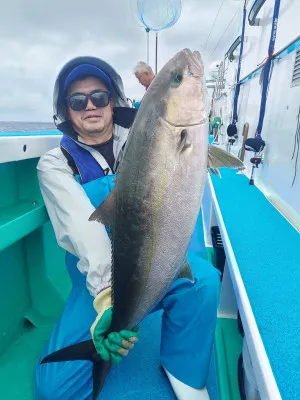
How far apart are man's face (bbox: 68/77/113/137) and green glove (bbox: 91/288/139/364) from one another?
49.2 inches

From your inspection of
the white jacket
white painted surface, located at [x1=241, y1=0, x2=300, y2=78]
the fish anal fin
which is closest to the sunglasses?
the white jacket

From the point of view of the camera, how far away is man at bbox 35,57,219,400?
1.72 metres

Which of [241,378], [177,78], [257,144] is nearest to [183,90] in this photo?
[177,78]

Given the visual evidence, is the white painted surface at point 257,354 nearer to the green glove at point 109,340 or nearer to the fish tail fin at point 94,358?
the green glove at point 109,340

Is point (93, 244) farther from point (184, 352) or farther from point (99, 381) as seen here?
point (184, 352)

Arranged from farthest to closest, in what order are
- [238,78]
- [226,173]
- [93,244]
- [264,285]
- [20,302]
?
[238,78] < [226,173] < [20,302] < [264,285] < [93,244]

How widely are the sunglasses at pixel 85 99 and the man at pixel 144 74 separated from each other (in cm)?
230

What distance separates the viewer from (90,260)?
1.71 metres

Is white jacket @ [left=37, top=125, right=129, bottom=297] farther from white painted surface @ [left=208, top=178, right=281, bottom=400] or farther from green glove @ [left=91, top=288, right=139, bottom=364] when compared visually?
white painted surface @ [left=208, top=178, right=281, bottom=400]

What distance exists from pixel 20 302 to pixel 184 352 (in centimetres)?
144

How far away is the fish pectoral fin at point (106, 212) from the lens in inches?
53.5

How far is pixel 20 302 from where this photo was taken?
2.50 m

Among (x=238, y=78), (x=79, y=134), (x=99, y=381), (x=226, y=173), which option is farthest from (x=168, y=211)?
(x=238, y=78)

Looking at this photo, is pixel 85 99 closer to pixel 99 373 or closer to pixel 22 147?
pixel 22 147
